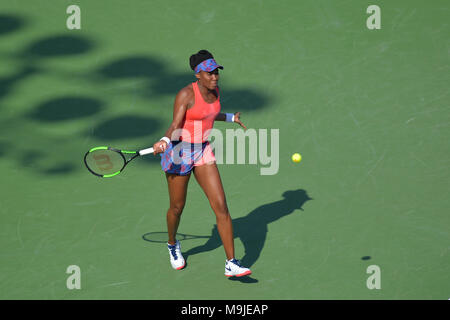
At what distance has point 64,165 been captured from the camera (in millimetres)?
9906

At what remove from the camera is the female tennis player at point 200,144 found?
725cm

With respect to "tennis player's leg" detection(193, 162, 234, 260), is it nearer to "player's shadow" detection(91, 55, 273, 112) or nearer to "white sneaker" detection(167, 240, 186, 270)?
"white sneaker" detection(167, 240, 186, 270)

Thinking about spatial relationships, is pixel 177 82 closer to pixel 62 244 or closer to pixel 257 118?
pixel 257 118

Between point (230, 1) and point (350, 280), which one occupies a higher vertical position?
point (230, 1)

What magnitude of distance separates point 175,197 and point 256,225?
145 cm

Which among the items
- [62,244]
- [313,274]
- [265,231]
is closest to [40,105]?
[62,244]

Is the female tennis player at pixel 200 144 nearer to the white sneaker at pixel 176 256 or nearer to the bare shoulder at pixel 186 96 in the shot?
the bare shoulder at pixel 186 96

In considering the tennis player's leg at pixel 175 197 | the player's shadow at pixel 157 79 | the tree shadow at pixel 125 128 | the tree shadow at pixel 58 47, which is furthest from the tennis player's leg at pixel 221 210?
the tree shadow at pixel 58 47

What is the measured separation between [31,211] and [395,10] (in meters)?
6.65

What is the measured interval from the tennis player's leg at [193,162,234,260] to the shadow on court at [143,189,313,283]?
47 cm

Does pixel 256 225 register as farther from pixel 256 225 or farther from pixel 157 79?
pixel 157 79

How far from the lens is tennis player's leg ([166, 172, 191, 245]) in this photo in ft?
24.6

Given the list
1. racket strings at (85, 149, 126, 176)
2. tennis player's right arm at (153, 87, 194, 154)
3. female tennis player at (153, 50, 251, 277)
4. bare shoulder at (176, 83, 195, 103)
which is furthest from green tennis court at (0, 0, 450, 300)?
bare shoulder at (176, 83, 195, 103)

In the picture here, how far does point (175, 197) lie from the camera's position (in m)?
7.59
